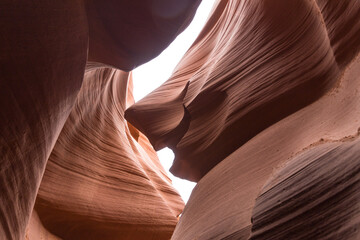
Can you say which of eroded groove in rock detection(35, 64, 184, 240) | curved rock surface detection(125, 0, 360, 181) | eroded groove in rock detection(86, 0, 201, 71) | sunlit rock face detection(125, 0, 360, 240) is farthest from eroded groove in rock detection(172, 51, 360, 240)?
eroded groove in rock detection(35, 64, 184, 240)

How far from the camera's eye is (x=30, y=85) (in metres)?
1.45

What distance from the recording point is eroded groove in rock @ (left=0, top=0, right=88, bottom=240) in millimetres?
1363

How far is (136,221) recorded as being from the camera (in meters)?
3.38

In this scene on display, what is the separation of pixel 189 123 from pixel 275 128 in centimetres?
101

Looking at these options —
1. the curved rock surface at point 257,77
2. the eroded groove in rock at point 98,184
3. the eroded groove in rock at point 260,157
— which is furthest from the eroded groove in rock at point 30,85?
the eroded groove in rock at point 98,184

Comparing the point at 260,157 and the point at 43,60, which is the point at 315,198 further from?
the point at 43,60

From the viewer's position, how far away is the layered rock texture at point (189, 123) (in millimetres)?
1382

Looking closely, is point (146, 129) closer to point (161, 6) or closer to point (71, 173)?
point (71, 173)

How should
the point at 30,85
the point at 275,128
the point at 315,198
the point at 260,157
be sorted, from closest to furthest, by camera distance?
the point at 315,198
the point at 30,85
the point at 260,157
the point at 275,128

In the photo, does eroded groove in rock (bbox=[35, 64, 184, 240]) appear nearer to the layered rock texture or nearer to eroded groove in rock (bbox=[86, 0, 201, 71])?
the layered rock texture

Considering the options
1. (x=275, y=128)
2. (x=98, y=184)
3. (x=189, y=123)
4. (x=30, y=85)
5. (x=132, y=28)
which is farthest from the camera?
(x=98, y=184)

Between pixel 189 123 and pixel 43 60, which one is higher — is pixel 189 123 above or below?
above

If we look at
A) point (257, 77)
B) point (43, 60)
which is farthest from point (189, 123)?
point (43, 60)

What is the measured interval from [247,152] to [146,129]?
159cm
